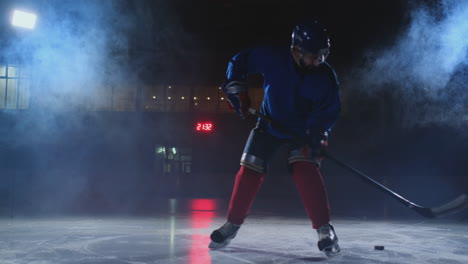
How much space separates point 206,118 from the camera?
60.7 feet

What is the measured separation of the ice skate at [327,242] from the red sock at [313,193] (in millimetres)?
54

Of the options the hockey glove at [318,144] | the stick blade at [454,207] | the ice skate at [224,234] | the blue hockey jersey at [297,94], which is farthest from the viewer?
the ice skate at [224,234]

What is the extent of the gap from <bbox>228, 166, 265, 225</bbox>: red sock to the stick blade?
1.53 meters

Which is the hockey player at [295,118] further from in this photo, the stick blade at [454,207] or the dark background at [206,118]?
the dark background at [206,118]

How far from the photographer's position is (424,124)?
16766 mm

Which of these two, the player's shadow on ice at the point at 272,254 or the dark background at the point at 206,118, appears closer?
the player's shadow on ice at the point at 272,254

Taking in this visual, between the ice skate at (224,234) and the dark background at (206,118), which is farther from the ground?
the dark background at (206,118)

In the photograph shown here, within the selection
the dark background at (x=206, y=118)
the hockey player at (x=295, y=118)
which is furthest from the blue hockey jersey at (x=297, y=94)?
the dark background at (x=206, y=118)

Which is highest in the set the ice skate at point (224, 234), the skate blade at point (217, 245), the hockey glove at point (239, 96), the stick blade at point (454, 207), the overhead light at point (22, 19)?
the overhead light at point (22, 19)

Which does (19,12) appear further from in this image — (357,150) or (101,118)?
(357,150)

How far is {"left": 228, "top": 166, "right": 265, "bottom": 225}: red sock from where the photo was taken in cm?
388

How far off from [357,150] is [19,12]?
1364 cm

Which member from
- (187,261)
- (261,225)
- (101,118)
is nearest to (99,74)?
(101,118)

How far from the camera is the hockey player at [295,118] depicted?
12.2 ft
